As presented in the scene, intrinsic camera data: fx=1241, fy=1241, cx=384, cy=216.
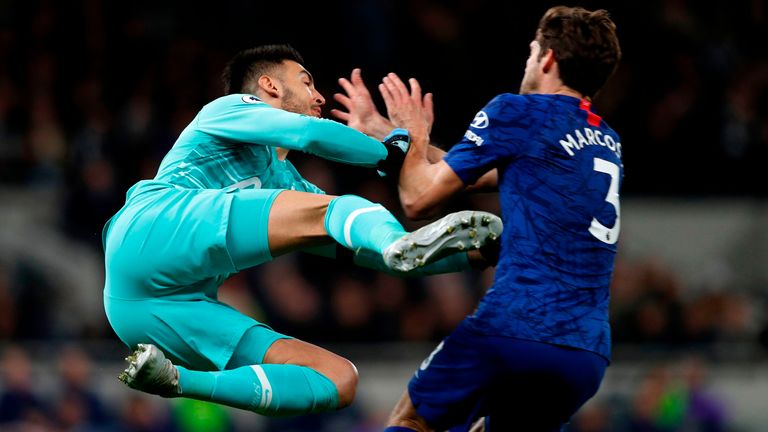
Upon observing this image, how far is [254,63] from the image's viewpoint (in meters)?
5.90

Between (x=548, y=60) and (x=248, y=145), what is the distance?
1.43m

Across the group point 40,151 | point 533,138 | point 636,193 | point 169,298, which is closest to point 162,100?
point 40,151

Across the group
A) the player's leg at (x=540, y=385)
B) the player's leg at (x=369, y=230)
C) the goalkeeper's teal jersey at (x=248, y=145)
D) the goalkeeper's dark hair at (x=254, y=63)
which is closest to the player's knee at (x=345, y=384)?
the player's leg at (x=369, y=230)

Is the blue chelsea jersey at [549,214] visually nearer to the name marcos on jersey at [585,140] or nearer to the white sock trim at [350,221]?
the name marcos on jersey at [585,140]

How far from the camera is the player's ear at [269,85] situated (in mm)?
5793

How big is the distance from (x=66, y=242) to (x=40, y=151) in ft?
3.09

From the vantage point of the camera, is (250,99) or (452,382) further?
(250,99)

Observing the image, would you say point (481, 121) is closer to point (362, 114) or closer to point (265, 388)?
point (362, 114)

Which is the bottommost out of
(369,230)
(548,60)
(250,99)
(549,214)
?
(369,230)

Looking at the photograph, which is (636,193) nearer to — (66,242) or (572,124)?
(66,242)

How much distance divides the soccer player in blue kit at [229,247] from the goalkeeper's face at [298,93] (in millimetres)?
374

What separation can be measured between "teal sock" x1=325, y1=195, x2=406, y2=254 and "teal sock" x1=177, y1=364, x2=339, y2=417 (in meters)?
Answer: 0.62

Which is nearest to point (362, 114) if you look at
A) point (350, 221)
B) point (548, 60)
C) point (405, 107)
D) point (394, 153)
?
point (405, 107)

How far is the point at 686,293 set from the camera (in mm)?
11953
